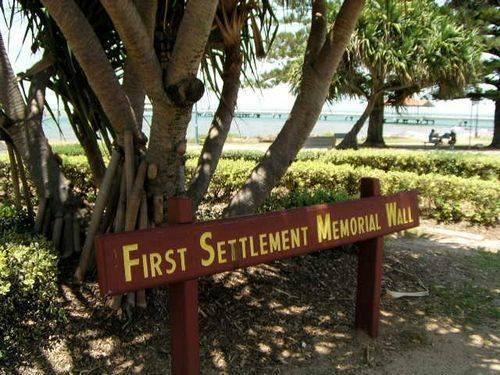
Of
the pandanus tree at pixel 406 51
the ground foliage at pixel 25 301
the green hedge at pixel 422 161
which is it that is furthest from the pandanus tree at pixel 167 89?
the pandanus tree at pixel 406 51

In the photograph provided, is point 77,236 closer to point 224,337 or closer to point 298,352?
point 224,337

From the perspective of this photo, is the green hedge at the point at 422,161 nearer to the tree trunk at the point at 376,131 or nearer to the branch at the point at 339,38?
the branch at the point at 339,38

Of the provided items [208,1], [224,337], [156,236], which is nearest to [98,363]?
[224,337]

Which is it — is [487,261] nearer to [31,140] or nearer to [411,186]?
[411,186]

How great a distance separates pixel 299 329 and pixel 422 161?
7.38 meters

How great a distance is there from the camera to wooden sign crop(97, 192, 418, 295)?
6.72ft

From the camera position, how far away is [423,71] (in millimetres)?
17750

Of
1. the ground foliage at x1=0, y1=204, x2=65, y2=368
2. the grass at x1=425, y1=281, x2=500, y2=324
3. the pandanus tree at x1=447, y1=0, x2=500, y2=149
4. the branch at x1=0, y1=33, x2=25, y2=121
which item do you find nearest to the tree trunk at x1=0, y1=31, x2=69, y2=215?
the branch at x1=0, y1=33, x2=25, y2=121

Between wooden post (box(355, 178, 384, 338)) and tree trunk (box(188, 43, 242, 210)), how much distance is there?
1295 millimetres

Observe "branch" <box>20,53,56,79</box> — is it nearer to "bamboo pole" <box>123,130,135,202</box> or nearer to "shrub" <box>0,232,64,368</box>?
"bamboo pole" <box>123,130,135,202</box>

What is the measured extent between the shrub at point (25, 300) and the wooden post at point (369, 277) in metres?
1.88

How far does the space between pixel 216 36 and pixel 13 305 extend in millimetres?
2436

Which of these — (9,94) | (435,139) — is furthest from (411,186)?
(435,139)

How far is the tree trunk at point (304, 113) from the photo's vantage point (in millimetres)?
3838
